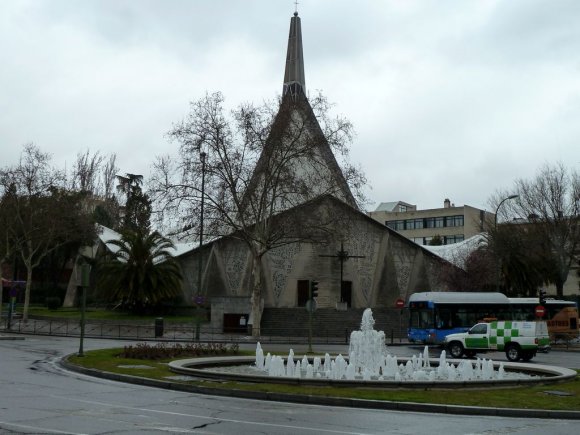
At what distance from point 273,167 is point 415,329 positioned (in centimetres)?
1335

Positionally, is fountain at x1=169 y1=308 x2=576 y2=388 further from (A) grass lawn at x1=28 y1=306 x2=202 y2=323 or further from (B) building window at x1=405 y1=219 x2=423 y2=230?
(B) building window at x1=405 y1=219 x2=423 y2=230

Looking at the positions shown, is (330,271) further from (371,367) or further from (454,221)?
(454,221)

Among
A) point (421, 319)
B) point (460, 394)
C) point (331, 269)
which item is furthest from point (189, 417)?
point (331, 269)

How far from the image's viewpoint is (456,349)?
28688 mm

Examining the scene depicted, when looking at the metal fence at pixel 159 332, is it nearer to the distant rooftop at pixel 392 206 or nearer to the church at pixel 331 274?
the church at pixel 331 274

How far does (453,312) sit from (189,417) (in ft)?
95.5

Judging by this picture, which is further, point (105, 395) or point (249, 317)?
point (249, 317)

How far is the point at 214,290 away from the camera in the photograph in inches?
2267

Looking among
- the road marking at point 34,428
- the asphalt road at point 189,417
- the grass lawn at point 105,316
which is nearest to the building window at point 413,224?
the grass lawn at point 105,316

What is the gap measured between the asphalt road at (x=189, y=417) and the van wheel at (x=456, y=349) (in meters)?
17.3

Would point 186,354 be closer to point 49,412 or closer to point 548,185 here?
point 49,412

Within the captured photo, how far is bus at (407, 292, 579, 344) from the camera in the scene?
37125 millimetres

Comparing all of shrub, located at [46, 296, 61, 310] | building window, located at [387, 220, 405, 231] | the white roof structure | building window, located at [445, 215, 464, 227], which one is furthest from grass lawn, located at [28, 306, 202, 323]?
building window, located at [387, 220, 405, 231]

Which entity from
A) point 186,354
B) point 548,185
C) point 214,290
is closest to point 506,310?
point 548,185
